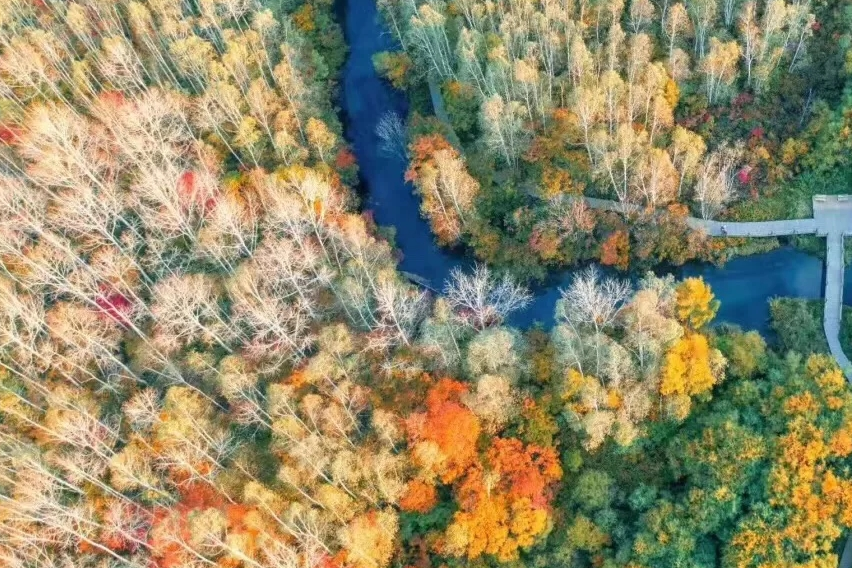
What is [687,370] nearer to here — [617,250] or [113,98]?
[617,250]

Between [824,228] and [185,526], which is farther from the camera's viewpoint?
[824,228]

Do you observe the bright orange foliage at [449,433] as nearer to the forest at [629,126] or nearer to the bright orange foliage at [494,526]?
the bright orange foliage at [494,526]

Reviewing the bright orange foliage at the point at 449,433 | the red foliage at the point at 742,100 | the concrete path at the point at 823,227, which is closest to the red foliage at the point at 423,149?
the concrete path at the point at 823,227

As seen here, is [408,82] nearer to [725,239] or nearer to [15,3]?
[725,239]

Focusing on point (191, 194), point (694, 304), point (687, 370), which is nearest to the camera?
point (687, 370)

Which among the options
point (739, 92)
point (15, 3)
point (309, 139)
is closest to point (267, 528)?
point (309, 139)

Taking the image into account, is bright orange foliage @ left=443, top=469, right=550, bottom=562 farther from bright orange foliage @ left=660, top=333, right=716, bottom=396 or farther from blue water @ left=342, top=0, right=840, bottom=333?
blue water @ left=342, top=0, right=840, bottom=333

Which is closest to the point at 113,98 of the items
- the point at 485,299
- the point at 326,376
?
the point at 326,376
